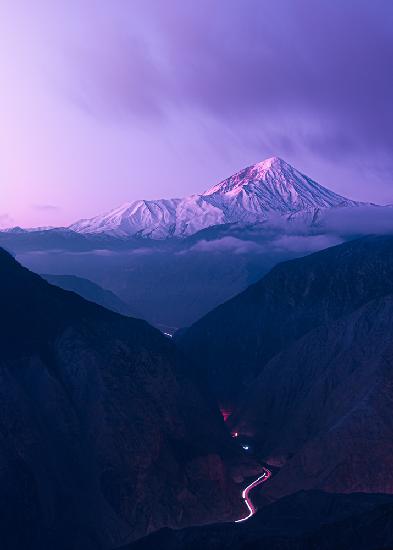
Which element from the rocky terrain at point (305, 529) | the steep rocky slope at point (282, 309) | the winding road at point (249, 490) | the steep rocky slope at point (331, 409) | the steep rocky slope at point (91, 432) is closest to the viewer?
the rocky terrain at point (305, 529)

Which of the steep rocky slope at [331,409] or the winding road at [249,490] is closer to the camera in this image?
the winding road at [249,490]

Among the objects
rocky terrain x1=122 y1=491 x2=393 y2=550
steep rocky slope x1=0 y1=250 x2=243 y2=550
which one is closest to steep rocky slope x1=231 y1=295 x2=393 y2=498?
rocky terrain x1=122 y1=491 x2=393 y2=550

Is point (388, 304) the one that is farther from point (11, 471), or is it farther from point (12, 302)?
point (11, 471)

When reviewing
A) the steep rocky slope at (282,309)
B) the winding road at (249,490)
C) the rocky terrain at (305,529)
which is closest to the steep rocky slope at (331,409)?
the winding road at (249,490)

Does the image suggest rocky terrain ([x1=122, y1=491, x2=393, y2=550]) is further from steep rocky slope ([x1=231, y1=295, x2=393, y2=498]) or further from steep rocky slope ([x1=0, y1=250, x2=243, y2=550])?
steep rocky slope ([x1=0, y1=250, x2=243, y2=550])

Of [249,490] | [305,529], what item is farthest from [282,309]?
[305,529]

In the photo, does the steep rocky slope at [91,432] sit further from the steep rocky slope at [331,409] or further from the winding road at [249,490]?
the steep rocky slope at [331,409]

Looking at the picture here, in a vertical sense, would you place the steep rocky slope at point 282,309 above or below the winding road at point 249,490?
above
